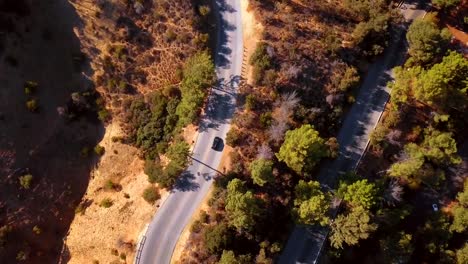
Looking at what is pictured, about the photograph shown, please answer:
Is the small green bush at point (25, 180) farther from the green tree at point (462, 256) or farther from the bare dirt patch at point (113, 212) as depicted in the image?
the green tree at point (462, 256)

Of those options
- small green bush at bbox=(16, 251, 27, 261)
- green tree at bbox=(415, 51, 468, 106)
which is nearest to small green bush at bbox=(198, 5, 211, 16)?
green tree at bbox=(415, 51, 468, 106)

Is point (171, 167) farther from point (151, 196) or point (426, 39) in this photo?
point (426, 39)

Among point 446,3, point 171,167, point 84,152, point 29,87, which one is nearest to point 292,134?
point 171,167

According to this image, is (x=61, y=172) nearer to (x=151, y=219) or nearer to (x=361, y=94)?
(x=151, y=219)

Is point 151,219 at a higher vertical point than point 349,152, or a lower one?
lower

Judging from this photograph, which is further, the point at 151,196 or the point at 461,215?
the point at 461,215

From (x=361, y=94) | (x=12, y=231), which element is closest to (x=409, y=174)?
(x=361, y=94)
